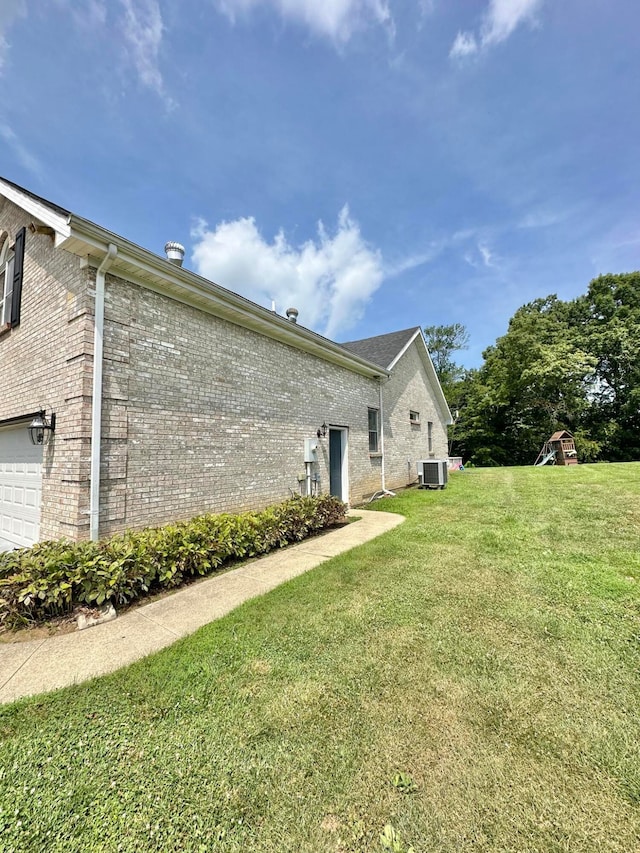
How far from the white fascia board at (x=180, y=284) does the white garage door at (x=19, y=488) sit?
2.93 meters

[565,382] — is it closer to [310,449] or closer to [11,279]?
[310,449]

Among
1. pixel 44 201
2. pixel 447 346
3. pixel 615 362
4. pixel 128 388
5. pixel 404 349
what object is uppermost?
pixel 447 346

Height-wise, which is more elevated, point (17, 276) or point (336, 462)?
point (17, 276)

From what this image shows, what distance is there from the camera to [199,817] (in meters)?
1.68

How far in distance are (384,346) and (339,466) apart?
6227 mm

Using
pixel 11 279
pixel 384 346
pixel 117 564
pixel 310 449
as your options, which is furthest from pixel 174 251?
pixel 384 346

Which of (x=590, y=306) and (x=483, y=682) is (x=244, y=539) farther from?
(x=590, y=306)

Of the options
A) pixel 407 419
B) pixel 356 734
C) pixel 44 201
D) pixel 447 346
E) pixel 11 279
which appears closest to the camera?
pixel 356 734

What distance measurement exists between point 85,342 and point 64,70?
5.43m

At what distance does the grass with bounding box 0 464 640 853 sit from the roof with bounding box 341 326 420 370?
9.54 meters

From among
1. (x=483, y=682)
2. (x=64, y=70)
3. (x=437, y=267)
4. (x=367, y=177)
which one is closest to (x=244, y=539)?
(x=483, y=682)

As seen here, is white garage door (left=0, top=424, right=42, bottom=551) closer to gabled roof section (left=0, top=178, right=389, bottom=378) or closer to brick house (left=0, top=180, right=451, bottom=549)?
brick house (left=0, top=180, right=451, bottom=549)

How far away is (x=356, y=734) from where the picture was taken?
2131 mm

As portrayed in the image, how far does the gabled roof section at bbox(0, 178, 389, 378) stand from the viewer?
14.3ft
